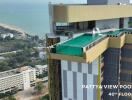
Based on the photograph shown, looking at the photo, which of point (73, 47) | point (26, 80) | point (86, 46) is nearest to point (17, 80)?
point (26, 80)

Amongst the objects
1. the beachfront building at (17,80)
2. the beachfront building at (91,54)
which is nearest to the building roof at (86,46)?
the beachfront building at (91,54)

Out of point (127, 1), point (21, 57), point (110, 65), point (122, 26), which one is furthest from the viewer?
point (21, 57)

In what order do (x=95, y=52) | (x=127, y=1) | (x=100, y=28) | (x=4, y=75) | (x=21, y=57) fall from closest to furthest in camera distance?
(x=95, y=52)
(x=100, y=28)
(x=127, y=1)
(x=4, y=75)
(x=21, y=57)

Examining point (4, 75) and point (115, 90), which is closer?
point (115, 90)

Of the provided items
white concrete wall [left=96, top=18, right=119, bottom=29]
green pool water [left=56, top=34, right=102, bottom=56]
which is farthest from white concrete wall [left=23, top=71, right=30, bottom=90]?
green pool water [left=56, top=34, right=102, bottom=56]

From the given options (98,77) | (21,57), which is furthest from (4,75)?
(98,77)

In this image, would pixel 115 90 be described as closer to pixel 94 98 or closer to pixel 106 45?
pixel 94 98

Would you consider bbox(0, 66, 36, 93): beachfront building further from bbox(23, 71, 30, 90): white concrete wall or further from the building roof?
the building roof
